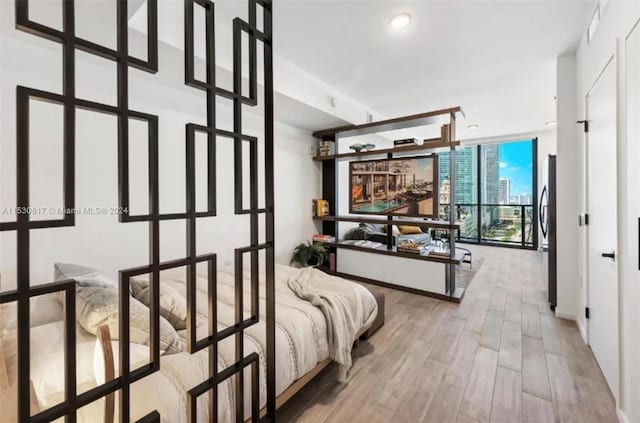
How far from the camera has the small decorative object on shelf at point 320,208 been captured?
15.1 ft

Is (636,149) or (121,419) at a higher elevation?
(636,149)

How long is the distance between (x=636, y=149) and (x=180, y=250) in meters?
3.53

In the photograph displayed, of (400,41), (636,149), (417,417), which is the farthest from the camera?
(400,41)

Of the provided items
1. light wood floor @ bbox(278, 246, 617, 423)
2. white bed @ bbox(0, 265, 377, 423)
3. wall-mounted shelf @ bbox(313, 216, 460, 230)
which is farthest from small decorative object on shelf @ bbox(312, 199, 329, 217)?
white bed @ bbox(0, 265, 377, 423)

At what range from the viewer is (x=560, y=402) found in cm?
177

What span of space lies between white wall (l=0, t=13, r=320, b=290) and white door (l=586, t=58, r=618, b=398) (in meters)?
3.13

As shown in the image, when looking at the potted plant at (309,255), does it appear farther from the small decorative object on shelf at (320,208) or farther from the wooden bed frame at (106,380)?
the wooden bed frame at (106,380)

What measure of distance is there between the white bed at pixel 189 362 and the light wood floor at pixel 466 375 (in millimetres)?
326

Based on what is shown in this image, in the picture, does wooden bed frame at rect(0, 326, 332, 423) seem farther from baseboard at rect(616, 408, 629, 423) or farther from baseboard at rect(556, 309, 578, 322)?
baseboard at rect(556, 309, 578, 322)

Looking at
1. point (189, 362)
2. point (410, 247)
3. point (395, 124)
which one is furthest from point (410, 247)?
point (189, 362)

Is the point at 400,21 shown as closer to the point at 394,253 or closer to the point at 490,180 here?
the point at 394,253

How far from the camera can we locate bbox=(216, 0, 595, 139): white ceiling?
2.24m

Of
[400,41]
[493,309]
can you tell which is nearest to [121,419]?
[400,41]

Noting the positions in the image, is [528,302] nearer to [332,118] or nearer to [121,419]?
[332,118]
